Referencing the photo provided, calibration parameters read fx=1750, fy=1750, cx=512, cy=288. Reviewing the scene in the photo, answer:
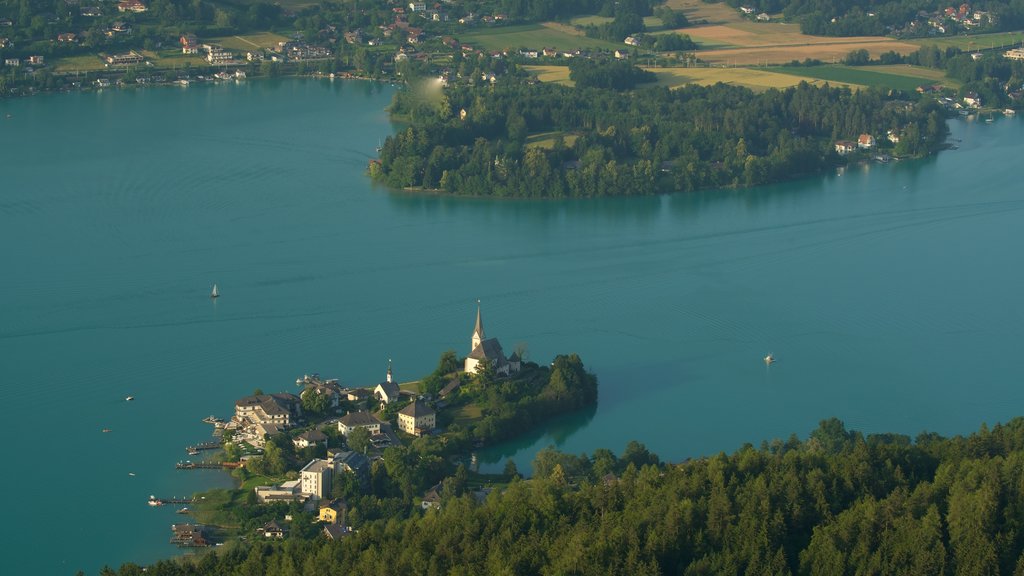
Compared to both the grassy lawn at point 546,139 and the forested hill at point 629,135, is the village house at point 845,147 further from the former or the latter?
the grassy lawn at point 546,139

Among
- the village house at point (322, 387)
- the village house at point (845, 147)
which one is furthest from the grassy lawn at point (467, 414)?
the village house at point (845, 147)

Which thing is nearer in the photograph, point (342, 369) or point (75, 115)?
point (342, 369)

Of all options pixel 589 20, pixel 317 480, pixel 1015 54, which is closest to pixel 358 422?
pixel 317 480

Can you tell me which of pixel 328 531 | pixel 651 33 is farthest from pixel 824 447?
pixel 651 33

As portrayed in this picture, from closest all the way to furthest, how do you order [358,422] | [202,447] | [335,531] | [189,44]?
[335,531]
[202,447]
[358,422]
[189,44]

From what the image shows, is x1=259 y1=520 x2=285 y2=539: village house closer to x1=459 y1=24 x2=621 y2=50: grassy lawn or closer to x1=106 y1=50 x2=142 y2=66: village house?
x1=106 y1=50 x2=142 y2=66: village house

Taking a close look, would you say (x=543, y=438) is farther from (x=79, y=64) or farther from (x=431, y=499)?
(x=79, y=64)

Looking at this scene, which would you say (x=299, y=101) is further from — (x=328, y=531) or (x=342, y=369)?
(x=328, y=531)
